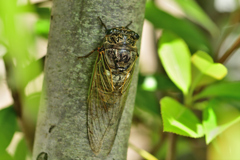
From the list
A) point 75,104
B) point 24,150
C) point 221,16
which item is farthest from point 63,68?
point 221,16

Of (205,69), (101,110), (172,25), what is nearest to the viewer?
(101,110)

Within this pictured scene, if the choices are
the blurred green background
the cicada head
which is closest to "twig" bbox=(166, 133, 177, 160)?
the blurred green background

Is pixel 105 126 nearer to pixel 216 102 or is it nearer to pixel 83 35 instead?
pixel 83 35

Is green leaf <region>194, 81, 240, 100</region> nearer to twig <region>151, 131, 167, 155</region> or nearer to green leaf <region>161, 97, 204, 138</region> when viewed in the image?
green leaf <region>161, 97, 204, 138</region>

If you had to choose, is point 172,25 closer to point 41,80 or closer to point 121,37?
point 121,37

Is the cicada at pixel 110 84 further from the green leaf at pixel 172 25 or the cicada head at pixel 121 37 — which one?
the green leaf at pixel 172 25

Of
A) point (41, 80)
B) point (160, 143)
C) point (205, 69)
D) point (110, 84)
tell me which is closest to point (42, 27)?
point (41, 80)
